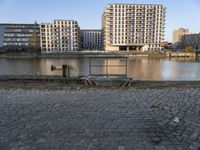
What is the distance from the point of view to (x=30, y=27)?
437 feet

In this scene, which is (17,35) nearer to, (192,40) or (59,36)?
(59,36)

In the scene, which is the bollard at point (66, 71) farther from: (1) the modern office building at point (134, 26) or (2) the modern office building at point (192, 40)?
(2) the modern office building at point (192, 40)

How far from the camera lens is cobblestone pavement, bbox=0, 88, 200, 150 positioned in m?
3.88

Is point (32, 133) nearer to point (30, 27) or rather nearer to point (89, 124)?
point (89, 124)

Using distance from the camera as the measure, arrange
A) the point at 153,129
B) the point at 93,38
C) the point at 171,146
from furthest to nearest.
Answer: the point at 93,38 < the point at 153,129 < the point at 171,146

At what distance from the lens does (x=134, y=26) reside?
118938 millimetres

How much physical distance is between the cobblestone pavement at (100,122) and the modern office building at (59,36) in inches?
4819

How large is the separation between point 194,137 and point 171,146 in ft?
2.37

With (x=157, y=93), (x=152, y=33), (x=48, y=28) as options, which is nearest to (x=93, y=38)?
(x=48, y=28)

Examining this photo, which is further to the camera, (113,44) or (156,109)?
(113,44)

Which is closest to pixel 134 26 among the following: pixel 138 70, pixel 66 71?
pixel 138 70

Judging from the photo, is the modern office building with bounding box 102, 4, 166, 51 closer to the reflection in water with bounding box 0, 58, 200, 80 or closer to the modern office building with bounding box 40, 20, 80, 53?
the modern office building with bounding box 40, 20, 80, 53

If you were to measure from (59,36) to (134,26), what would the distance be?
4980cm

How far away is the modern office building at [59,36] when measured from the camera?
12512 centimetres
